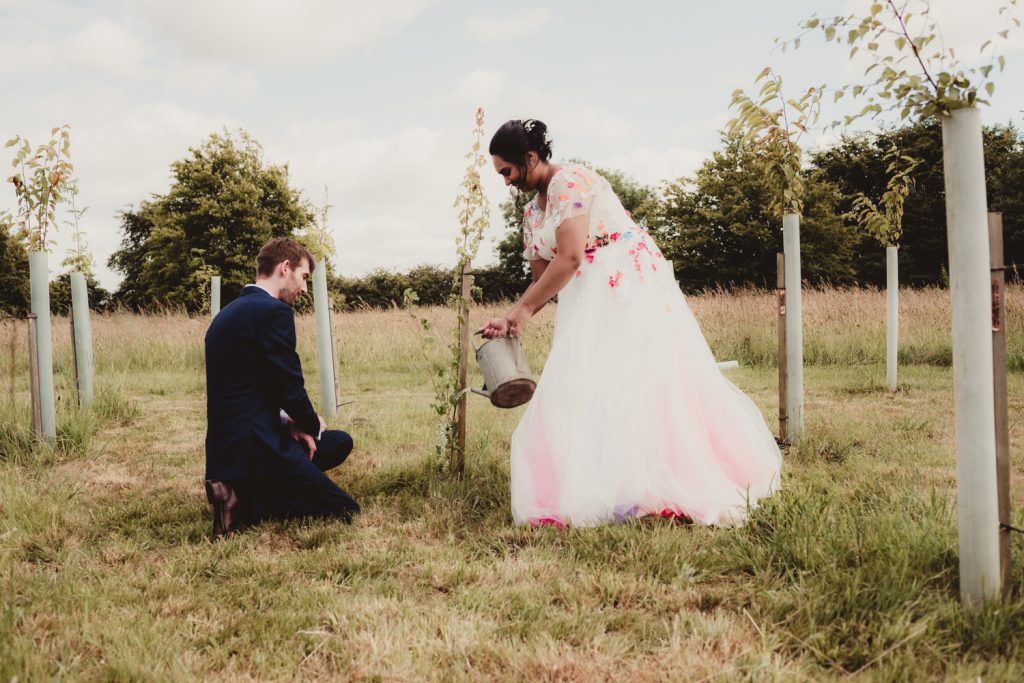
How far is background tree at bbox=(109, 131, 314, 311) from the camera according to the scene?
29672mm

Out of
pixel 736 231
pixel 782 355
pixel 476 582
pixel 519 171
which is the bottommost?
pixel 476 582

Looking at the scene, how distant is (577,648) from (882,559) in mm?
1202

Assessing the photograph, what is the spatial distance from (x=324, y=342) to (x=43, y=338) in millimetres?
2222

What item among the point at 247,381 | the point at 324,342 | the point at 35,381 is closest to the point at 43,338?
the point at 35,381

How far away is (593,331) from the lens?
3.71 metres

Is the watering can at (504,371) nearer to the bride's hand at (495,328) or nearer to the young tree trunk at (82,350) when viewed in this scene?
the bride's hand at (495,328)

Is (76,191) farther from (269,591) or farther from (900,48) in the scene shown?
(900,48)

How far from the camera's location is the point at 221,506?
11.6 ft

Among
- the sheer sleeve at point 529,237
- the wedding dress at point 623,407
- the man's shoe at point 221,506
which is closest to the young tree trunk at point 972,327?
the wedding dress at point 623,407

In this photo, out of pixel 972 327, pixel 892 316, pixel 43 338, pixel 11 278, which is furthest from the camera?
pixel 11 278

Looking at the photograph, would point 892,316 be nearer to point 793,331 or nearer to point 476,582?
point 793,331

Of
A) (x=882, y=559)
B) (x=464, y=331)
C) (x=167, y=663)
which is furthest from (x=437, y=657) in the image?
(x=464, y=331)

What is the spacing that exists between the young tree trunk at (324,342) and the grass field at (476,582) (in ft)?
4.83

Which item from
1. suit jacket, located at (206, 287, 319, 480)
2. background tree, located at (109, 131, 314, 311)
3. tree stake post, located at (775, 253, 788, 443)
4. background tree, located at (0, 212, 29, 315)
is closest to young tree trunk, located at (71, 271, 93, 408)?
suit jacket, located at (206, 287, 319, 480)
